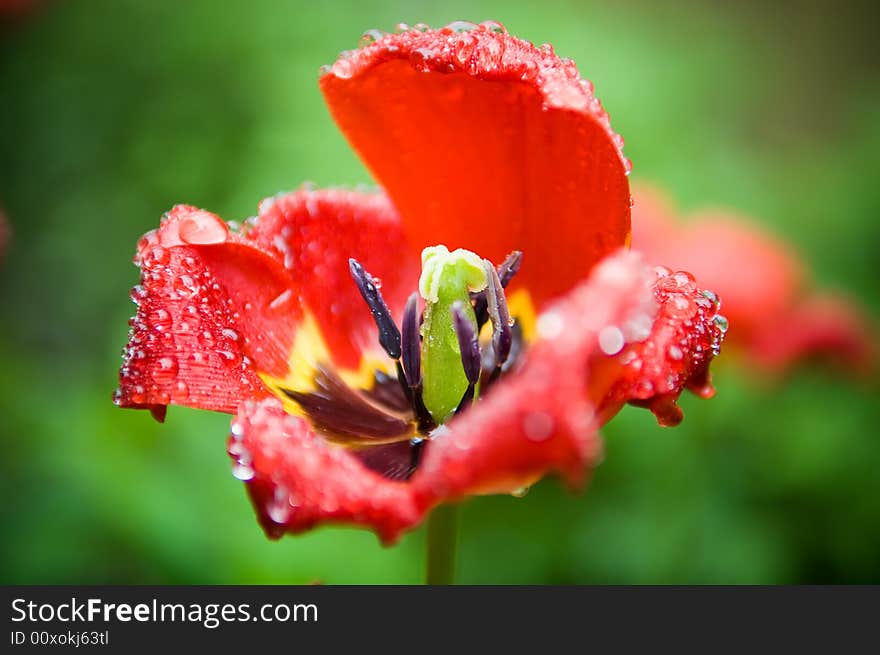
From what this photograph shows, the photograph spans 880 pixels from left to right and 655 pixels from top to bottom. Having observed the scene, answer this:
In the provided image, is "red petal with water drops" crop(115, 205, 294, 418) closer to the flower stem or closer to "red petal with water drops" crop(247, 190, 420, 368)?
"red petal with water drops" crop(247, 190, 420, 368)

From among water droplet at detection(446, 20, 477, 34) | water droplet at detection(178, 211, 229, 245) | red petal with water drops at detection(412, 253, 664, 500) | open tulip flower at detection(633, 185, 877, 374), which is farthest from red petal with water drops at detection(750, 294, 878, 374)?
red petal with water drops at detection(412, 253, 664, 500)

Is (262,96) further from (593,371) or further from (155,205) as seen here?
(593,371)

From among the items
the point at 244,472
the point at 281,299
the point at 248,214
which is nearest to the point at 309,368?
the point at 281,299

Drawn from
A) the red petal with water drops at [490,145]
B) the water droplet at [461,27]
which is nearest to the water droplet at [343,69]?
the red petal with water drops at [490,145]

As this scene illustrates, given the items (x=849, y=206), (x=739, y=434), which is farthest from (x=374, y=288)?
(x=849, y=206)

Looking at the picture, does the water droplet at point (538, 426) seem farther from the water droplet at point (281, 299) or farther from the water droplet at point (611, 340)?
the water droplet at point (281, 299)
